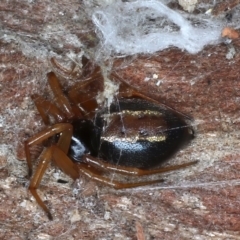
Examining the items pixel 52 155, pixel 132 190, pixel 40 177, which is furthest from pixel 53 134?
pixel 132 190

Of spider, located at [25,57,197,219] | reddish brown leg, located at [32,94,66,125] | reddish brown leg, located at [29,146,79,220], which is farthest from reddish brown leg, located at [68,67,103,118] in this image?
reddish brown leg, located at [29,146,79,220]

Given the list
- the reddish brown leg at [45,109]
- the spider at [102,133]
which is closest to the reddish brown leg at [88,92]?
the spider at [102,133]

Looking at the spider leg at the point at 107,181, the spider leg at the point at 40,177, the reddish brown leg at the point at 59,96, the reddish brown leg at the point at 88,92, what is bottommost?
the spider leg at the point at 40,177

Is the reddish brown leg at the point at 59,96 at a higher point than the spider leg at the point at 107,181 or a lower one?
higher

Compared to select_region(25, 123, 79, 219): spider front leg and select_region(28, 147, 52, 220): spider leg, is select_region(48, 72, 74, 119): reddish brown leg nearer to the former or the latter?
select_region(25, 123, 79, 219): spider front leg

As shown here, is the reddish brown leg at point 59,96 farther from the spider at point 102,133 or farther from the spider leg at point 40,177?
the spider leg at point 40,177

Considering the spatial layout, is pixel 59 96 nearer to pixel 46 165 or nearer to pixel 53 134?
pixel 53 134

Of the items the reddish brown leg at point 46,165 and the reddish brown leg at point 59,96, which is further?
the reddish brown leg at point 59,96

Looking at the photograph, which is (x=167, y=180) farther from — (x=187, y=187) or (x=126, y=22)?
(x=126, y=22)
